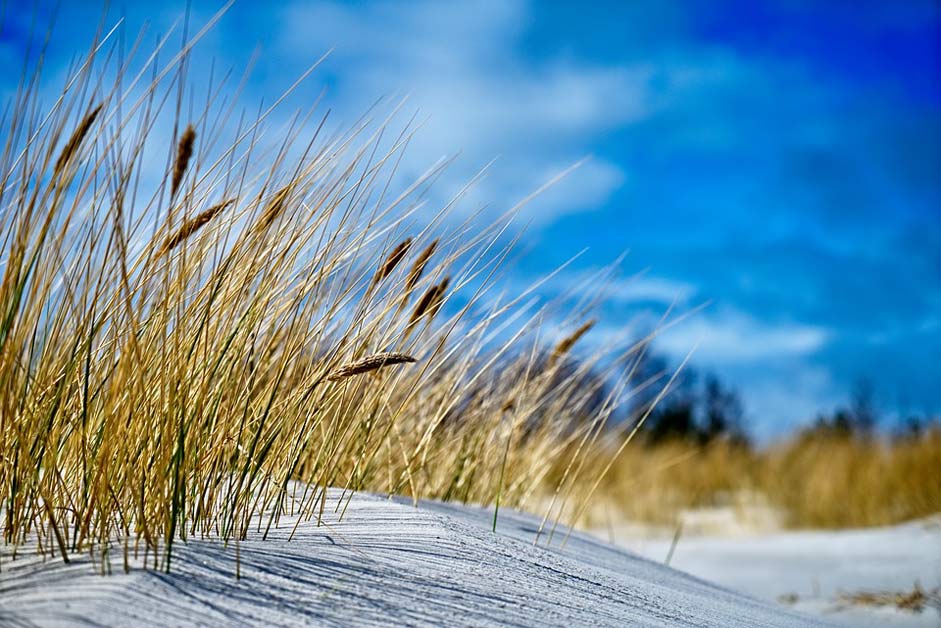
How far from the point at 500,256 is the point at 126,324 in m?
0.88

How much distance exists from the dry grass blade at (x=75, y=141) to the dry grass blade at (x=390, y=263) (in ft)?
2.22

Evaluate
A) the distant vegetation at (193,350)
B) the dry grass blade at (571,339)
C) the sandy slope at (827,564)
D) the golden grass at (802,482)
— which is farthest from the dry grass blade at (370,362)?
the golden grass at (802,482)

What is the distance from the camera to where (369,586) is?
54.8 inches

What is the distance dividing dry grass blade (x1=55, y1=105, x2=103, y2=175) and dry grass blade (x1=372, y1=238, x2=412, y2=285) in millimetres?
675

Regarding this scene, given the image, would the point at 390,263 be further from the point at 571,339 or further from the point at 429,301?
the point at 571,339

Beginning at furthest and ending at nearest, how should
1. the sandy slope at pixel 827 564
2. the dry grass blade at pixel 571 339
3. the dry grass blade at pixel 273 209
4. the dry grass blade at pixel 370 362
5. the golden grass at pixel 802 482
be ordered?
the golden grass at pixel 802 482 < the sandy slope at pixel 827 564 < the dry grass blade at pixel 571 339 < the dry grass blade at pixel 273 209 < the dry grass blade at pixel 370 362

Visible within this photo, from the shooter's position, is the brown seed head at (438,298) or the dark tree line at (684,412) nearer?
the brown seed head at (438,298)

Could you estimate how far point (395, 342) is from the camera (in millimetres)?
2086

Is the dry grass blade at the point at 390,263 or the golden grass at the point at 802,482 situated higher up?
the dry grass blade at the point at 390,263

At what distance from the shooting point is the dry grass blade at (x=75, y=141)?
1.50 metres

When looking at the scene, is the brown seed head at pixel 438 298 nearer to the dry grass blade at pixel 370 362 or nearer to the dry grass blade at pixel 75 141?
the dry grass blade at pixel 370 362

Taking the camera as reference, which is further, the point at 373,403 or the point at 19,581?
the point at 373,403

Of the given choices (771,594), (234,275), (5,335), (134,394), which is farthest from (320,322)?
(771,594)

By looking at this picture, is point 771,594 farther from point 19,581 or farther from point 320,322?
point 19,581
